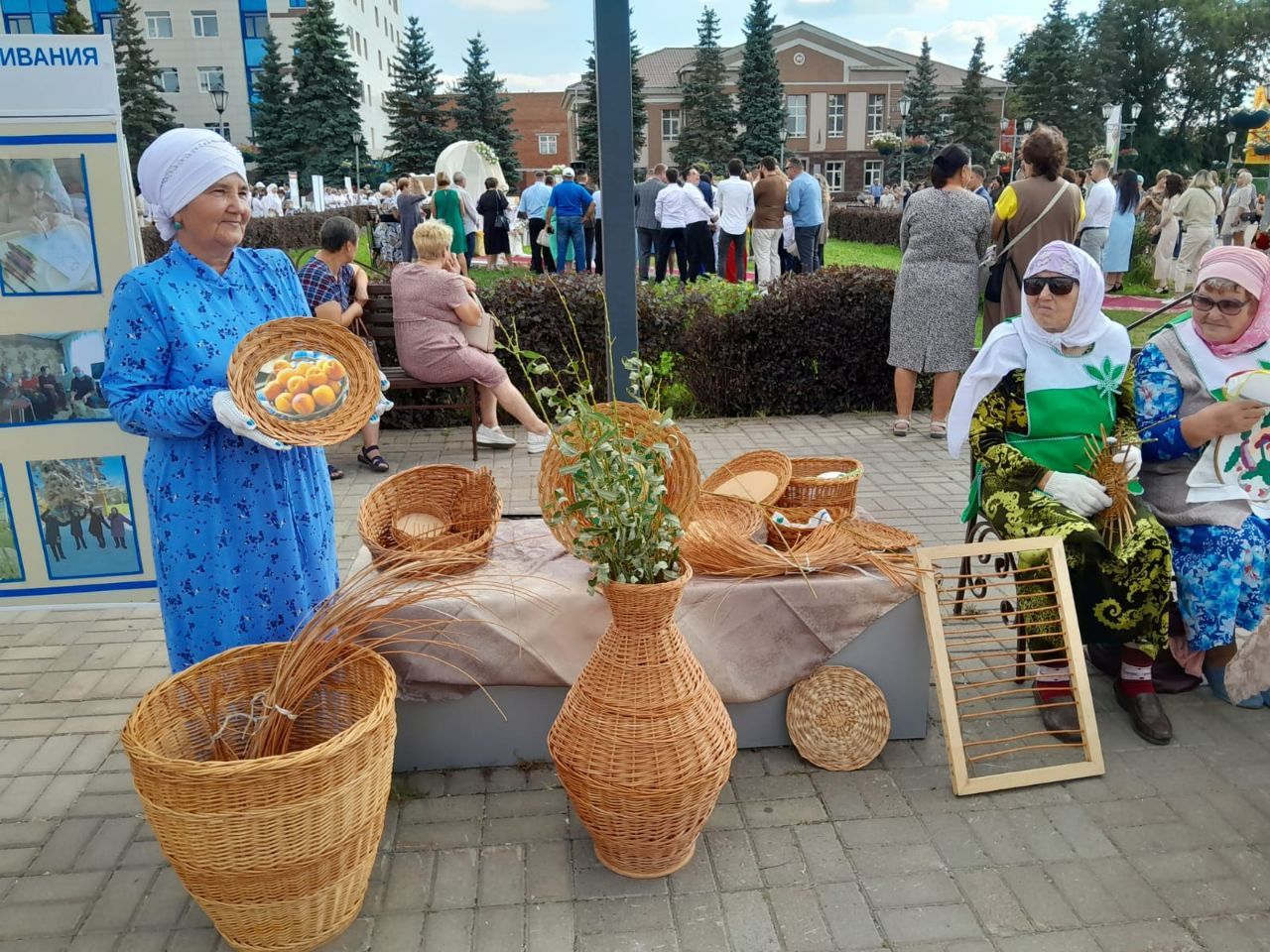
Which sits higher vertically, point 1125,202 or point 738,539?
point 1125,202

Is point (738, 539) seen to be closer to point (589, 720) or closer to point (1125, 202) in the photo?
point (589, 720)

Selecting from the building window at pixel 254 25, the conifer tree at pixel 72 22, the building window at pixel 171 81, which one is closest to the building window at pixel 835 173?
the building window at pixel 254 25

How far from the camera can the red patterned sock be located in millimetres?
3322

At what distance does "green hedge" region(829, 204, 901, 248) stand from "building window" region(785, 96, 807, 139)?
42.1 meters

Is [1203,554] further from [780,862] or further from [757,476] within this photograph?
[780,862]

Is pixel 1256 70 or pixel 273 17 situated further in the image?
pixel 1256 70

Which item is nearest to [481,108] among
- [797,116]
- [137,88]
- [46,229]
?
[137,88]

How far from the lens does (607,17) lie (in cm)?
338

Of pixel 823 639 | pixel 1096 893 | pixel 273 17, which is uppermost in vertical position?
pixel 273 17

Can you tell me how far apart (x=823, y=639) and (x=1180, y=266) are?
1360cm

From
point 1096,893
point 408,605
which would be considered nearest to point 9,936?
point 408,605

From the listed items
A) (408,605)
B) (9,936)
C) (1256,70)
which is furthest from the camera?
(1256,70)

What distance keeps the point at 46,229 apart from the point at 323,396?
2.16 metres

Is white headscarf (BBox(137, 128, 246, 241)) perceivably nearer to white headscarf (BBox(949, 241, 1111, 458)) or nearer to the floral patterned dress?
white headscarf (BBox(949, 241, 1111, 458))
